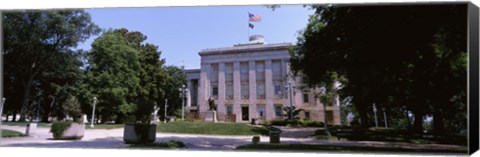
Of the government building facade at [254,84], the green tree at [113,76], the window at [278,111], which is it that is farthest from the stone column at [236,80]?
the green tree at [113,76]

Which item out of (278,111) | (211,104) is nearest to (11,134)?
(211,104)

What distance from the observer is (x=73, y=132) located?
421 inches

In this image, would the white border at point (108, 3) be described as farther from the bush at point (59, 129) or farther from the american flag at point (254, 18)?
the bush at point (59, 129)

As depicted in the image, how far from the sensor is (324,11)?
1005 cm

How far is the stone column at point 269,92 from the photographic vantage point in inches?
490

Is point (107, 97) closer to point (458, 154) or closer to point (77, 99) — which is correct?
point (77, 99)

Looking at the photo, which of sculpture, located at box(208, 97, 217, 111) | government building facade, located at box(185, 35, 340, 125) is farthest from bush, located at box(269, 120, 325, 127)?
sculpture, located at box(208, 97, 217, 111)

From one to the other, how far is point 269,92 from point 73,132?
21.5ft

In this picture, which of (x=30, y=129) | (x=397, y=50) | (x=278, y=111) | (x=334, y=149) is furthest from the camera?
(x=278, y=111)

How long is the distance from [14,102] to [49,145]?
22.1ft

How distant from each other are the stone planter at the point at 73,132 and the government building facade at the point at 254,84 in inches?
175

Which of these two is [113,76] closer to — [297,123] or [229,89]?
[229,89]

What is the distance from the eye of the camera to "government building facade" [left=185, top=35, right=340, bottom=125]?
40.5 feet

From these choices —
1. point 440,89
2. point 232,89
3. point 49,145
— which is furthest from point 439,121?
point 49,145
